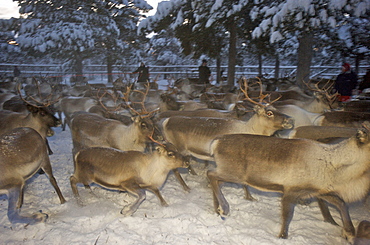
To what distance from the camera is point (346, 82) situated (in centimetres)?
866

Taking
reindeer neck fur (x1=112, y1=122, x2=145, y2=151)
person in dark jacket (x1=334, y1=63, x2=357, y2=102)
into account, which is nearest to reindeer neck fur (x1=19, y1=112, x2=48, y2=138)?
reindeer neck fur (x1=112, y1=122, x2=145, y2=151)

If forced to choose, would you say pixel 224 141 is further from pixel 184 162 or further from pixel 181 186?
pixel 181 186

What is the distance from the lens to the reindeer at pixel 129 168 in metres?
4.05

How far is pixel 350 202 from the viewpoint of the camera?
3.41 m

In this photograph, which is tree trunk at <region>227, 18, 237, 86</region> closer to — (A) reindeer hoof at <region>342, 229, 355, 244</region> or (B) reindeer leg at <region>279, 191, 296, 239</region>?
(B) reindeer leg at <region>279, 191, 296, 239</region>

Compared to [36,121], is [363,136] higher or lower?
higher

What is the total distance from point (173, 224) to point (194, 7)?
10.4 m

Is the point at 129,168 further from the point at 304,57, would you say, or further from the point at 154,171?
the point at 304,57

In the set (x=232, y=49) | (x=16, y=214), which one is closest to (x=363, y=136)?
(x=16, y=214)

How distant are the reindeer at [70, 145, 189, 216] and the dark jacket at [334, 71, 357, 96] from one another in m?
6.61

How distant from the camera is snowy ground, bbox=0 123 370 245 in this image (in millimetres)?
3369

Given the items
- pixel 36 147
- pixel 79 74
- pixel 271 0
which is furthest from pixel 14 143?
pixel 79 74

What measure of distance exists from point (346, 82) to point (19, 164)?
8396 mm

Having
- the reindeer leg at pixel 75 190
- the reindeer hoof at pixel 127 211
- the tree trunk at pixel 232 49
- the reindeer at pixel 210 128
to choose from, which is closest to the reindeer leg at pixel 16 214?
the reindeer leg at pixel 75 190
